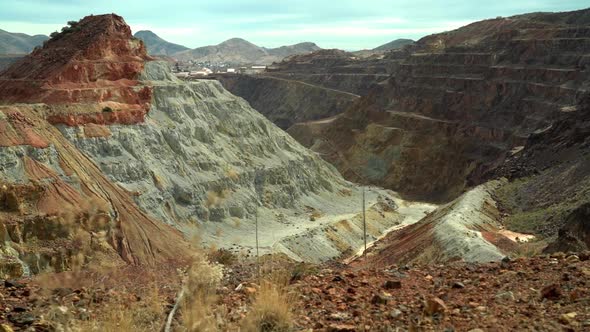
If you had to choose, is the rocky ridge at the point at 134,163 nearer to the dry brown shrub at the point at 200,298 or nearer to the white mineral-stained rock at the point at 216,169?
the white mineral-stained rock at the point at 216,169

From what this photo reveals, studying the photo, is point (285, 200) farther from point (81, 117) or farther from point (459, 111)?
point (459, 111)

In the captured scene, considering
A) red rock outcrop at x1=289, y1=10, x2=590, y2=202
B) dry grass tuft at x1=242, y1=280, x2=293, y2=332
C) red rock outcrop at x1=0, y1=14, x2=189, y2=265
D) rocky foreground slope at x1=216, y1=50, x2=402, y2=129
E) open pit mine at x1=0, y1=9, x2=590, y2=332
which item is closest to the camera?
dry grass tuft at x1=242, y1=280, x2=293, y2=332

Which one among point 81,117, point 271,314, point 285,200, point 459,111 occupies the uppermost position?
point 271,314

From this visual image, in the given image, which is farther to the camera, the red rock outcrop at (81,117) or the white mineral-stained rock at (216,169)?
the white mineral-stained rock at (216,169)

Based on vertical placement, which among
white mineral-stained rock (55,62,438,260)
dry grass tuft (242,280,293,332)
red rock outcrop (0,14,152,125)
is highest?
red rock outcrop (0,14,152,125)

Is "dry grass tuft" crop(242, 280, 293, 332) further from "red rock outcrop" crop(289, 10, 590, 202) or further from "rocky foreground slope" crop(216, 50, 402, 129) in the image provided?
"rocky foreground slope" crop(216, 50, 402, 129)

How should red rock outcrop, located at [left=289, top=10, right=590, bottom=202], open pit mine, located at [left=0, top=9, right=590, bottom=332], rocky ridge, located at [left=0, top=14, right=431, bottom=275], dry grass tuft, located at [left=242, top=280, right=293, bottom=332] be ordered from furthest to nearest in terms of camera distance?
red rock outcrop, located at [left=289, top=10, right=590, bottom=202], rocky ridge, located at [left=0, top=14, right=431, bottom=275], open pit mine, located at [left=0, top=9, right=590, bottom=332], dry grass tuft, located at [left=242, top=280, right=293, bottom=332]

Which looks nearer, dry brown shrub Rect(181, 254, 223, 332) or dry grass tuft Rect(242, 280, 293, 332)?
dry brown shrub Rect(181, 254, 223, 332)

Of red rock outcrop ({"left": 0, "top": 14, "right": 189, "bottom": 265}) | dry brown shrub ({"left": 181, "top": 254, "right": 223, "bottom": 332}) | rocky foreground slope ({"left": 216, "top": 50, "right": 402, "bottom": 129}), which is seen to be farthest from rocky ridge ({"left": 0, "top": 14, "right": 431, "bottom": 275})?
rocky foreground slope ({"left": 216, "top": 50, "right": 402, "bottom": 129})

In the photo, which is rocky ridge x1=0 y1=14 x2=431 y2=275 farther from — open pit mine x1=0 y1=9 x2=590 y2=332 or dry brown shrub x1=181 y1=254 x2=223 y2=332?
dry brown shrub x1=181 y1=254 x2=223 y2=332

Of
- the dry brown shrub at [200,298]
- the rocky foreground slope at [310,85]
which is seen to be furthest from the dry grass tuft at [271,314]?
the rocky foreground slope at [310,85]

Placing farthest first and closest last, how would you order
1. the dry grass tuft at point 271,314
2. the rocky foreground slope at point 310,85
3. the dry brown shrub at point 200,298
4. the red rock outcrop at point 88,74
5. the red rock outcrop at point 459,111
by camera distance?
the rocky foreground slope at point 310,85, the red rock outcrop at point 459,111, the red rock outcrop at point 88,74, the dry grass tuft at point 271,314, the dry brown shrub at point 200,298

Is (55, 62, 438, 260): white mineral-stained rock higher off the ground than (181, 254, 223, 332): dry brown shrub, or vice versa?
(181, 254, 223, 332): dry brown shrub

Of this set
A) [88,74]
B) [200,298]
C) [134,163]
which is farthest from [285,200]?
[200,298]
